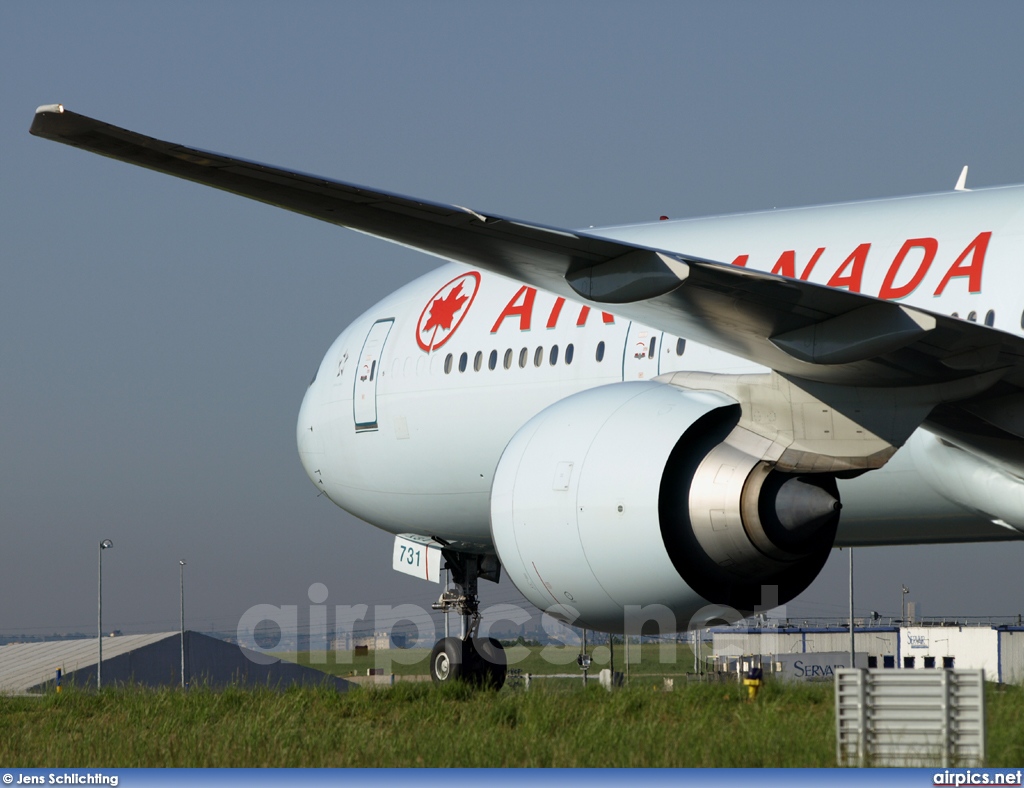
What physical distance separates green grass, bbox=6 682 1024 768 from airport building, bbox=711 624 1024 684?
5016 cm

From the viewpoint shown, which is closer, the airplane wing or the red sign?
the airplane wing

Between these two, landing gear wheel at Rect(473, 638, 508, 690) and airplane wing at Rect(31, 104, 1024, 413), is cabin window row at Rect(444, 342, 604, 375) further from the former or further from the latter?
airplane wing at Rect(31, 104, 1024, 413)

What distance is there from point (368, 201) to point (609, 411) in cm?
270

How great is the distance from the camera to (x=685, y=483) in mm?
8523

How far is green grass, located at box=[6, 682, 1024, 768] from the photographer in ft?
26.7

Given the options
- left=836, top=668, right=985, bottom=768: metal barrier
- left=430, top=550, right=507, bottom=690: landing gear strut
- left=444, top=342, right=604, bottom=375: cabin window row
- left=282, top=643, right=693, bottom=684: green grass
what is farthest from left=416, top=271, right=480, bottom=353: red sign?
left=282, top=643, right=693, bottom=684: green grass

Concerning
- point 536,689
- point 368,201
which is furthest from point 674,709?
point 368,201

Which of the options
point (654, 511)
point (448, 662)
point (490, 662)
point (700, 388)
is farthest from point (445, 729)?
point (490, 662)

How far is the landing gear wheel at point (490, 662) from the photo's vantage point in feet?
48.6

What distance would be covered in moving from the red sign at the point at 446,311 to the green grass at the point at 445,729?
11.6 feet

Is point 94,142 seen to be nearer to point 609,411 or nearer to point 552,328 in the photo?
point 609,411

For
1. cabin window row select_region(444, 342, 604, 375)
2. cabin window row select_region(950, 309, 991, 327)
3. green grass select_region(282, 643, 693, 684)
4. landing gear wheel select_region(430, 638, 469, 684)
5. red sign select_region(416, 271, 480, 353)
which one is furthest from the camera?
green grass select_region(282, 643, 693, 684)

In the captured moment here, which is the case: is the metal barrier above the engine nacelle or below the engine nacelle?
below

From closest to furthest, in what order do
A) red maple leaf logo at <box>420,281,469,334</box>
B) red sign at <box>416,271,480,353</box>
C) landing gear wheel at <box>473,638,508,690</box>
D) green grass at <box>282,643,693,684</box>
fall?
1. red sign at <box>416,271,480,353</box>
2. red maple leaf logo at <box>420,281,469,334</box>
3. landing gear wheel at <box>473,638,508,690</box>
4. green grass at <box>282,643,693,684</box>
